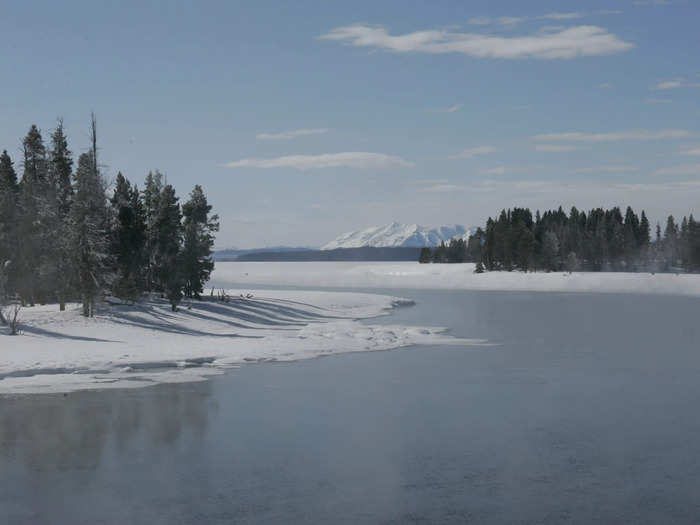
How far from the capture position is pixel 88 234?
4306cm

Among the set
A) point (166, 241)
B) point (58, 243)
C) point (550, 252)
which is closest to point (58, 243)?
point (58, 243)

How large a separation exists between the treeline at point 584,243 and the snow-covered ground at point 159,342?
8826cm

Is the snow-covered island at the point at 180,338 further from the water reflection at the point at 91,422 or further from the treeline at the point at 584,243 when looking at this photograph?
the treeline at the point at 584,243

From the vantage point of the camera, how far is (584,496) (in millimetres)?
12938

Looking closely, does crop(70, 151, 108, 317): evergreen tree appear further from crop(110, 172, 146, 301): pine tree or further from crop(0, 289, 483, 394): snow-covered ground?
crop(110, 172, 146, 301): pine tree

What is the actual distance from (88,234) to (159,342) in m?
10.9

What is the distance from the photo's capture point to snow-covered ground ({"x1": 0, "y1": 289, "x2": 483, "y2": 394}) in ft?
87.0

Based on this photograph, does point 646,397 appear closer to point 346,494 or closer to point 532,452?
point 532,452

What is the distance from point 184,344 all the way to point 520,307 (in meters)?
40.8

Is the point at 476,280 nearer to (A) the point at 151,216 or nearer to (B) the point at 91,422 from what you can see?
(A) the point at 151,216

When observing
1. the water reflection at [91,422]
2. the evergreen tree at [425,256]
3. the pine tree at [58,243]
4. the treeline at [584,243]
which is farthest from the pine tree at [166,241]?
the evergreen tree at [425,256]

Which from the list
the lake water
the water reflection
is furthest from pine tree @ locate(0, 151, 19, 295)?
the lake water

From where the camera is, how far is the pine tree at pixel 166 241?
5194cm

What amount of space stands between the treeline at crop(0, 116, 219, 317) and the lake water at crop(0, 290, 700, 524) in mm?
18270
